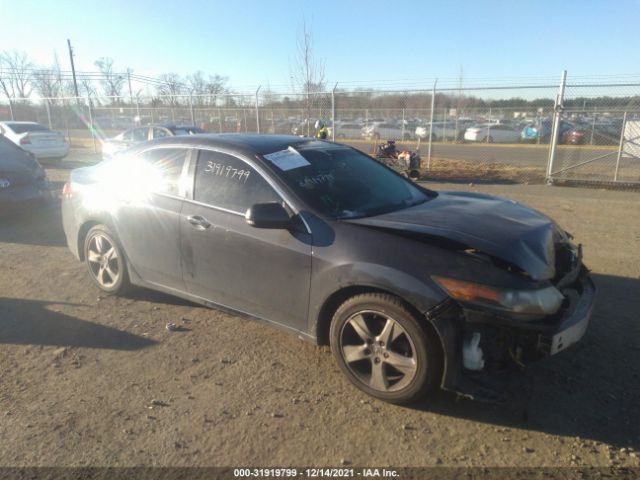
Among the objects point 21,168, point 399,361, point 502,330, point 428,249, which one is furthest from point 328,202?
point 21,168

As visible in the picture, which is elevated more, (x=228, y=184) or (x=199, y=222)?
(x=228, y=184)

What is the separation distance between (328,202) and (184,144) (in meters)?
1.53

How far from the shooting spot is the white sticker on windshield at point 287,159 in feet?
11.4

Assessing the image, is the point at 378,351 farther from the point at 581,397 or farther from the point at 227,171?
the point at 227,171

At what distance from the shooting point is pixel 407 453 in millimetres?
2498

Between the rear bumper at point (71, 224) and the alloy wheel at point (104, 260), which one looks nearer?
the alloy wheel at point (104, 260)

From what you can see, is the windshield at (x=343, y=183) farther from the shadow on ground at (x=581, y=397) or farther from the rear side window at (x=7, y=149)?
the rear side window at (x=7, y=149)

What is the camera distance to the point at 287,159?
141 inches

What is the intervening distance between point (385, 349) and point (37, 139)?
1674cm

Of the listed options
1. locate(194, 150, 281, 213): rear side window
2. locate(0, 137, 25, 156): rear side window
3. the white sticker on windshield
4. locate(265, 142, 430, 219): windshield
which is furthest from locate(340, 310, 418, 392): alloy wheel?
locate(0, 137, 25, 156): rear side window

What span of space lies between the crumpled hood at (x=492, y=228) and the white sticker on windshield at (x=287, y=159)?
0.76 meters

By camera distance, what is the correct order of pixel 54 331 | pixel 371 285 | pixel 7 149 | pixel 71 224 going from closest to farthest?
pixel 371 285 → pixel 54 331 → pixel 71 224 → pixel 7 149

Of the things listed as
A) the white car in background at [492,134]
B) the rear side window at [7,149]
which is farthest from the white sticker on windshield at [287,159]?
the white car in background at [492,134]

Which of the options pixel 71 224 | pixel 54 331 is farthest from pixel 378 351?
pixel 71 224
